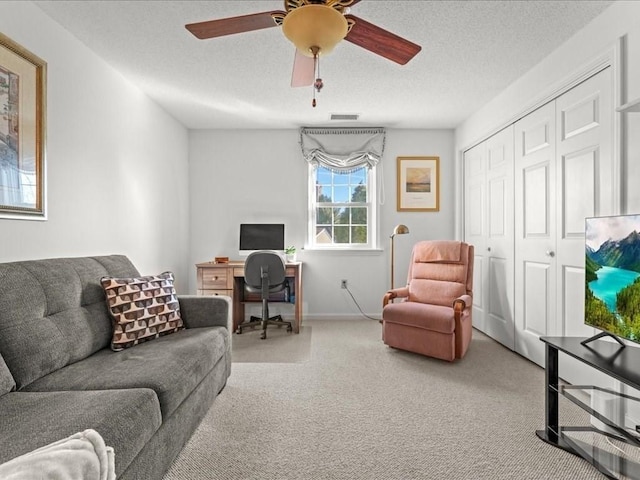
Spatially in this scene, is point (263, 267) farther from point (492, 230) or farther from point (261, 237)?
point (492, 230)

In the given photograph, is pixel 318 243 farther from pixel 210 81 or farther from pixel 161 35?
pixel 161 35

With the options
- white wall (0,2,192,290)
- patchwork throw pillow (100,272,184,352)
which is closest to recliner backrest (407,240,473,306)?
patchwork throw pillow (100,272,184,352)

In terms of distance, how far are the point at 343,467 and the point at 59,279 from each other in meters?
1.76

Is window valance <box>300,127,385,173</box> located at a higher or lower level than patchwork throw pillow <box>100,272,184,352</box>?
higher

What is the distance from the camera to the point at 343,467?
5.85 ft

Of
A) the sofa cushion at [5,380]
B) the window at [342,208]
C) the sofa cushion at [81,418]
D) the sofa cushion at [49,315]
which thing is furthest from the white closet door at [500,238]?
the sofa cushion at [5,380]

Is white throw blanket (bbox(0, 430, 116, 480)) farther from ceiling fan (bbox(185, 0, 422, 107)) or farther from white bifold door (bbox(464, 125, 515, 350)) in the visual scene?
white bifold door (bbox(464, 125, 515, 350))

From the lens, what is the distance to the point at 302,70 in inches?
88.7

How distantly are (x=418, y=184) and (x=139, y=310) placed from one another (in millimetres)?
3751

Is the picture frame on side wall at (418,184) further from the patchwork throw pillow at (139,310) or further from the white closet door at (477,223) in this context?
the patchwork throw pillow at (139,310)

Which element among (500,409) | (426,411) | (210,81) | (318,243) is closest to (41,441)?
(426,411)

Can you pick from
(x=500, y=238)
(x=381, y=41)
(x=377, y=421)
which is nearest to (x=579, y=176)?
(x=500, y=238)

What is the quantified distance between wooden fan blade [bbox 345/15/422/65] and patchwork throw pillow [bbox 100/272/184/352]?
188 cm

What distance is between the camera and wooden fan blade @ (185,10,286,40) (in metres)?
1.75
